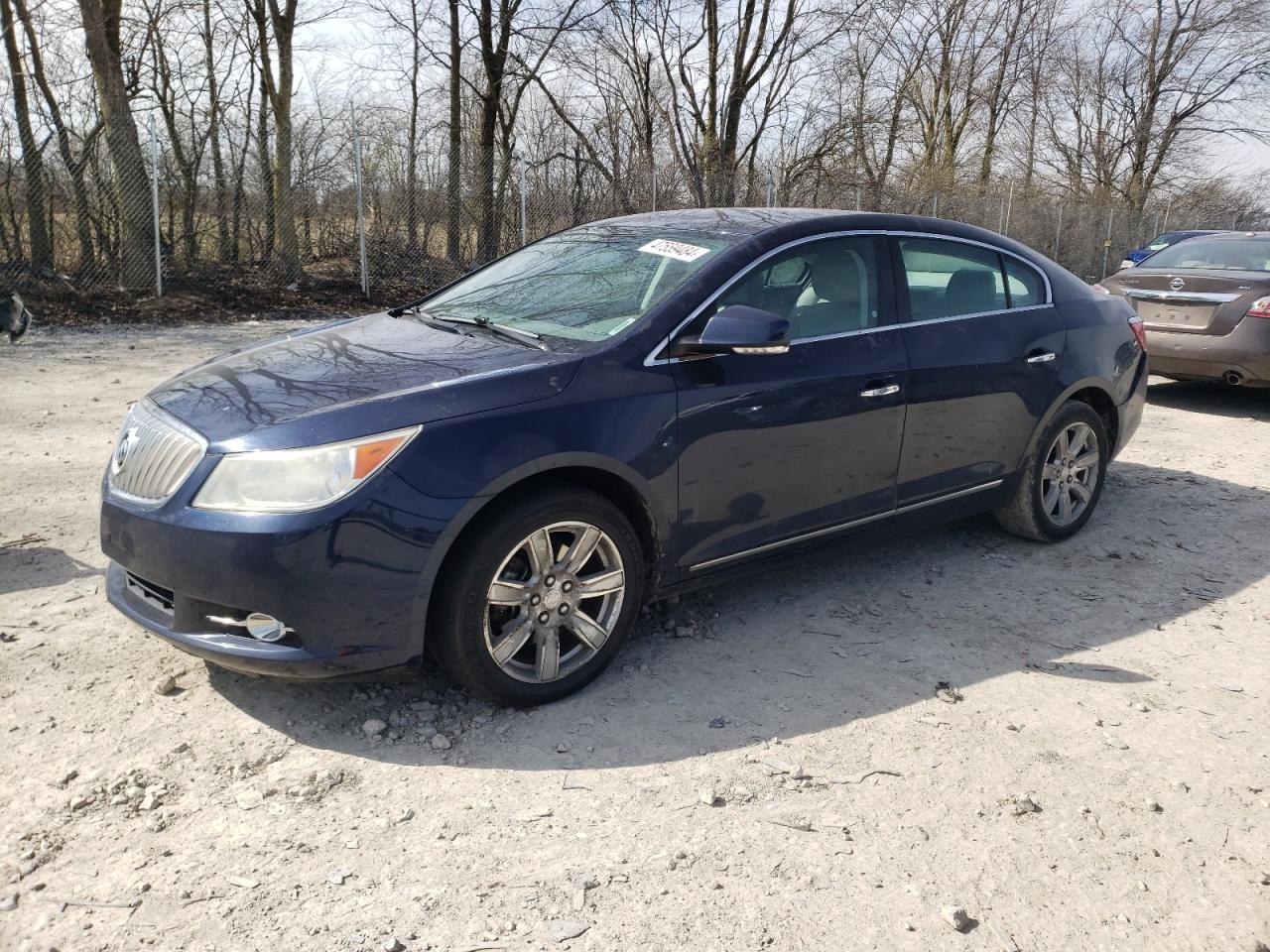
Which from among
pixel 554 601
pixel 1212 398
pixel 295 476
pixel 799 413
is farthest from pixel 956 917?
pixel 1212 398

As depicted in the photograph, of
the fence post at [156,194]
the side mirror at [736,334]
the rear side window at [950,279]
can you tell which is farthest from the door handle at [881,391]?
the fence post at [156,194]

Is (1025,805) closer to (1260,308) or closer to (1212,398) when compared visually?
(1260,308)

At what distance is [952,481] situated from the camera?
4.53 m

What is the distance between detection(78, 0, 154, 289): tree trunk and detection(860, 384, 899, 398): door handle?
12.0 m

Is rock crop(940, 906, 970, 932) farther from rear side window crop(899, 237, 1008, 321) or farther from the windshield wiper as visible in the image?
rear side window crop(899, 237, 1008, 321)

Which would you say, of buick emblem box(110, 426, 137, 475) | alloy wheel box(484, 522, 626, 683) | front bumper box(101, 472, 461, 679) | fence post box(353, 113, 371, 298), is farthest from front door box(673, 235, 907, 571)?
fence post box(353, 113, 371, 298)

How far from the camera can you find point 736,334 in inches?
137

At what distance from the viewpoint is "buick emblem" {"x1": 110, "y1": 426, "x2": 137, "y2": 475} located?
333cm

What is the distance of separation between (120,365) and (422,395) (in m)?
7.48

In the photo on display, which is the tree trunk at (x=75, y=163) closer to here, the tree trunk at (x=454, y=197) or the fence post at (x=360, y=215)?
the fence post at (x=360, y=215)

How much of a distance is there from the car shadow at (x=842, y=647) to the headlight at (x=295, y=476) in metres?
0.79

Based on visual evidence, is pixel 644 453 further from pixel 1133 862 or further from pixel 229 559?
pixel 1133 862

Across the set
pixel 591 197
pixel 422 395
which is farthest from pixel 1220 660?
pixel 591 197

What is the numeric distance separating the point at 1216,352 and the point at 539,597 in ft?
24.3
